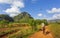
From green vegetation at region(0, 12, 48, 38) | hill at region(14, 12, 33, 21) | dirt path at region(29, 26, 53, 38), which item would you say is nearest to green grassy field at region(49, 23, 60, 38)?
dirt path at region(29, 26, 53, 38)

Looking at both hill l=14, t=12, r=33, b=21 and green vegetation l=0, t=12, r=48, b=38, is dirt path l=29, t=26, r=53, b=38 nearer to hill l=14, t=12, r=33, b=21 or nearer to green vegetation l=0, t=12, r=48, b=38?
green vegetation l=0, t=12, r=48, b=38

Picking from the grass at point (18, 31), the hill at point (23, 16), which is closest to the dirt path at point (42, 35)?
the grass at point (18, 31)

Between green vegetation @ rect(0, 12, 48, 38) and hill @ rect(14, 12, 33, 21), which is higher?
hill @ rect(14, 12, 33, 21)

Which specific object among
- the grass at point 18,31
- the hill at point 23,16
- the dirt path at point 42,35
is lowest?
the dirt path at point 42,35

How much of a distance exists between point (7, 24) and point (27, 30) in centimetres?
55

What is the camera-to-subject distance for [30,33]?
3.98 m

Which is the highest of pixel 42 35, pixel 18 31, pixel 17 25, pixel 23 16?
pixel 23 16

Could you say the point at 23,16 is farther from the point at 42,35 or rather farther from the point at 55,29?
the point at 55,29

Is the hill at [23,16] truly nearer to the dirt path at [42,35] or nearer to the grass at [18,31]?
the grass at [18,31]

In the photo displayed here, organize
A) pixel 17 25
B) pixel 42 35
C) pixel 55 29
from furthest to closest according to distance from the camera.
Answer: pixel 42 35 < pixel 55 29 < pixel 17 25

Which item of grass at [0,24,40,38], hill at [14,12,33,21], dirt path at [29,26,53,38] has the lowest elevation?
dirt path at [29,26,53,38]

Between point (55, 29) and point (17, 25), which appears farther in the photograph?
point (55, 29)

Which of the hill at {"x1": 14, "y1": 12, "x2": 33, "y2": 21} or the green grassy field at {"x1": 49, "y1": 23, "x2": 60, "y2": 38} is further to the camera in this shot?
the green grassy field at {"x1": 49, "y1": 23, "x2": 60, "y2": 38}

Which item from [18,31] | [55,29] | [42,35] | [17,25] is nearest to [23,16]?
[17,25]
